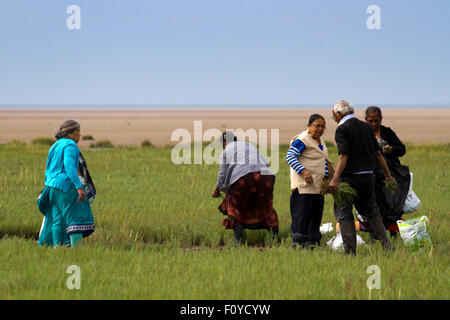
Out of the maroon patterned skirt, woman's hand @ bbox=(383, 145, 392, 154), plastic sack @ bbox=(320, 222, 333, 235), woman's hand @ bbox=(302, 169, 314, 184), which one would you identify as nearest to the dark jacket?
woman's hand @ bbox=(302, 169, 314, 184)

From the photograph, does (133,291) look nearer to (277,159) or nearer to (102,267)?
(102,267)

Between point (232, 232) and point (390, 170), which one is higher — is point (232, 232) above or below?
below

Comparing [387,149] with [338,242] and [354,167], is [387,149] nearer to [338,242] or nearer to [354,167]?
[354,167]

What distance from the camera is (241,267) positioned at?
729 centimetres

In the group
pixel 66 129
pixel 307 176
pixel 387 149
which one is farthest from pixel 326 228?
pixel 66 129

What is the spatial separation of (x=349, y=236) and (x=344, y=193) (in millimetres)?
597

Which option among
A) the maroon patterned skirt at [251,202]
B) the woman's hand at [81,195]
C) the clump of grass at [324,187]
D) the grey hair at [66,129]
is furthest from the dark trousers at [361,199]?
the grey hair at [66,129]

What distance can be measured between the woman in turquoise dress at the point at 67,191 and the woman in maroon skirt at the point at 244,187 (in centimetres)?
186

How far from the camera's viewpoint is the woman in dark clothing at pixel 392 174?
8.71 m

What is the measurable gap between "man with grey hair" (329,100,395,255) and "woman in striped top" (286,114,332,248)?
1.41ft

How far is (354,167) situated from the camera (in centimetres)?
788

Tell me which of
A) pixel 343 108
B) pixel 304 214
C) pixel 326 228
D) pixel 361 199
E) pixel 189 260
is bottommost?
pixel 326 228
